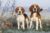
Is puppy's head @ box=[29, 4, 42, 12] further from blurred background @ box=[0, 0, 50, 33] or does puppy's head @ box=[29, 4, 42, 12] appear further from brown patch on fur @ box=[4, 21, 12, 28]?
brown patch on fur @ box=[4, 21, 12, 28]

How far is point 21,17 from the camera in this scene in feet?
3.91

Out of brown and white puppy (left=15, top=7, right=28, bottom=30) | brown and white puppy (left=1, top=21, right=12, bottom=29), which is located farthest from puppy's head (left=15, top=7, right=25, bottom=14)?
brown and white puppy (left=1, top=21, right=12, bottom=29)

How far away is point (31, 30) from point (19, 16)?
0.15 m

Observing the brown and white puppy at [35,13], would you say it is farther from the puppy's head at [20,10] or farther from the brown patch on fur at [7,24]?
the brown patch on fur at [7,24]

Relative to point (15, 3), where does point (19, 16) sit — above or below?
below

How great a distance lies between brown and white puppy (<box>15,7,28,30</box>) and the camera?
3.91 ft

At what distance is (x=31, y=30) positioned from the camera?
118 cm

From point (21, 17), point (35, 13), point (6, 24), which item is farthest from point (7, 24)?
point (35, 13)

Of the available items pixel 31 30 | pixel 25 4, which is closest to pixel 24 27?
pixel 31 30

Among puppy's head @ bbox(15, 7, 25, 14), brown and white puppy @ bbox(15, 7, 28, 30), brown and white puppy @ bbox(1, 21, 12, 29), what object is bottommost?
brown and white puppy @ bbox(1, 21, 12, 29)

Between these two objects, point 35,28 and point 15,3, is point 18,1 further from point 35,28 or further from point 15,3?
point 35,28

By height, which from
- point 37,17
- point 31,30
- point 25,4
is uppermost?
point 25,4

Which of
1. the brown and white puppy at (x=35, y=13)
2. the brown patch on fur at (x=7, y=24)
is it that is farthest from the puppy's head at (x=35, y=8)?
the brown patch on fur at (x=7, y=24)

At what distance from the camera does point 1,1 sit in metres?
1.21
